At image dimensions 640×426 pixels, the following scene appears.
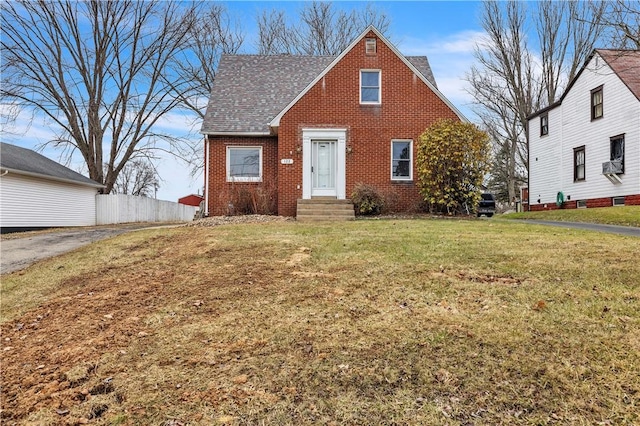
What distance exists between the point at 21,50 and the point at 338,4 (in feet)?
67.6

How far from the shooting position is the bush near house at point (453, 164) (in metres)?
12.6

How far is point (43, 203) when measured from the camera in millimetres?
19469

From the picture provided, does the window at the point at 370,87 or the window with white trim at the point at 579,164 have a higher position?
the window at the point at 370,87

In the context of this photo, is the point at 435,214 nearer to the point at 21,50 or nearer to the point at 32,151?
the point at 32,151

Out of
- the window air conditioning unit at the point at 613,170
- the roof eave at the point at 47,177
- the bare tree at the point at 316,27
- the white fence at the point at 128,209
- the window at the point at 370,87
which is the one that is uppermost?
the bare tree at the point at 316,27

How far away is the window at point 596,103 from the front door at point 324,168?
42.7 ft

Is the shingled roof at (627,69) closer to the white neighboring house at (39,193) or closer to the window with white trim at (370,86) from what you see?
the window with white trim at (370,86)

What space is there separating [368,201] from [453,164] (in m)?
2.87

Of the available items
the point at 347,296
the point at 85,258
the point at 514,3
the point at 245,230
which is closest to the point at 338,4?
the point at 514,3

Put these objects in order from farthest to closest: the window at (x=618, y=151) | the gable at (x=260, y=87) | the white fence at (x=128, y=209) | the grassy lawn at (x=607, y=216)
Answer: the white fence at (x=128, y=209)
the window at (x=618, y=151)
the gable at (x=260, y=87)
the grassy lawn at (x=607, y=216)

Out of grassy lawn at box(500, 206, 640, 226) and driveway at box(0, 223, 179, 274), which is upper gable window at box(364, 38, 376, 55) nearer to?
grassy lawn at box(500, 206, 640, 226)

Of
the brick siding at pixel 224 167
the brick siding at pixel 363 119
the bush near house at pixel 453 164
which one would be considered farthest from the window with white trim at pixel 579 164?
the brick siding at pixel 224 167

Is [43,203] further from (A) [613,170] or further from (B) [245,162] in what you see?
(A) [613,170]

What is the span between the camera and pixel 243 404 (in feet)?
8.84
